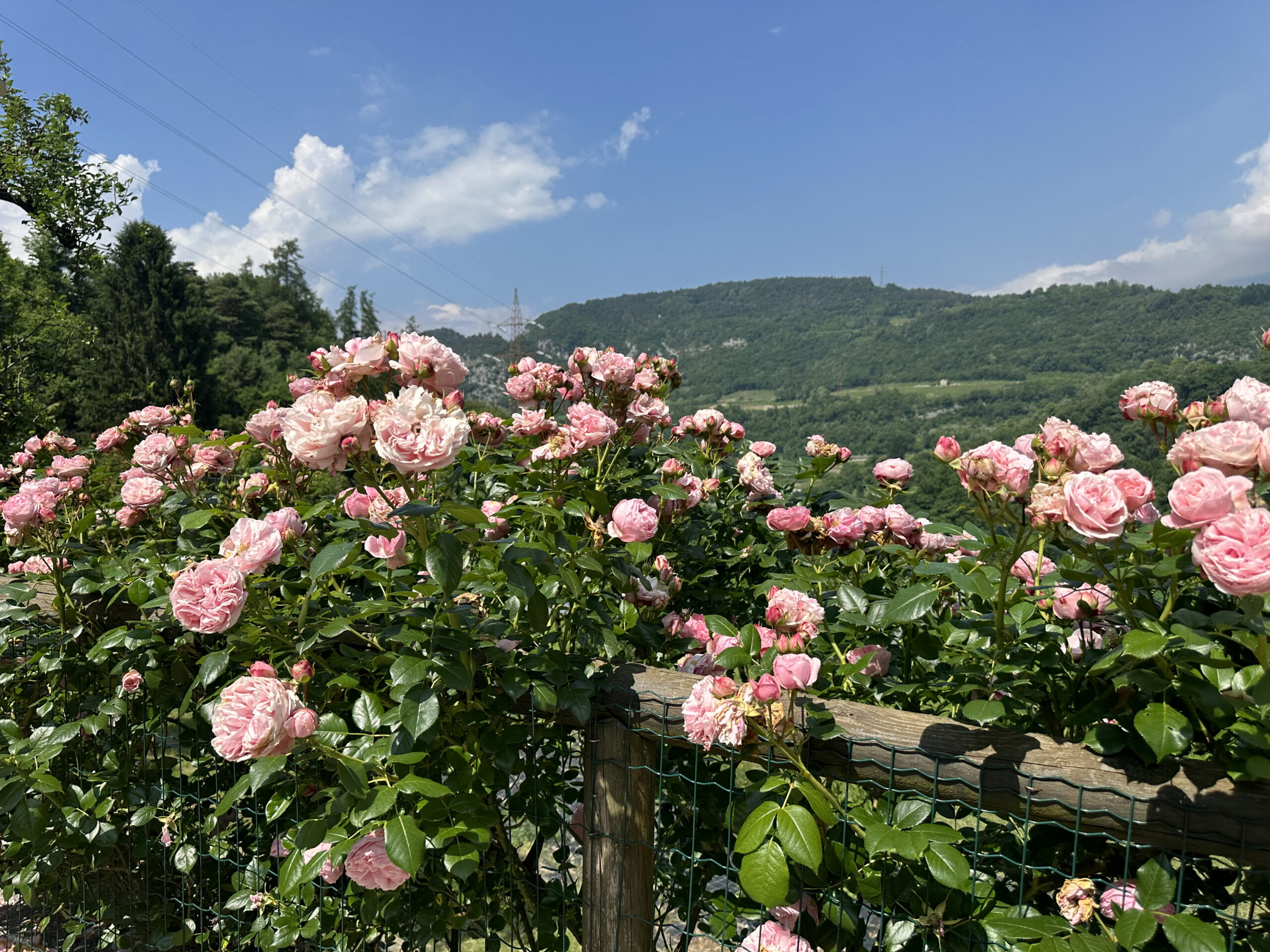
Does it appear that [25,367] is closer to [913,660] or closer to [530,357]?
[530,357]

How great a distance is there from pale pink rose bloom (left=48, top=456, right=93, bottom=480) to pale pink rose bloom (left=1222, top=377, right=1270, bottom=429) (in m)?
2.64

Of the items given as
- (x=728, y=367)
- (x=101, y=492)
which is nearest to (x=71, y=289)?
(x=101, y=492)

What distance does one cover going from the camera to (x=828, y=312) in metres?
124

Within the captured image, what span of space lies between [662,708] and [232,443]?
1.29 meters

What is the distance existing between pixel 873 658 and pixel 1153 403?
0.61 meters

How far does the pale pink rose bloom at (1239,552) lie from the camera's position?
→ 27.1 inches

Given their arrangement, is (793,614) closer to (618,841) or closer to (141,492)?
(618,841)

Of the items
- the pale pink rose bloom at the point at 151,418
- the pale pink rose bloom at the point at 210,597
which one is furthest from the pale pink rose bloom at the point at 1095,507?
the pale pink rose bloom at the point at 151,418

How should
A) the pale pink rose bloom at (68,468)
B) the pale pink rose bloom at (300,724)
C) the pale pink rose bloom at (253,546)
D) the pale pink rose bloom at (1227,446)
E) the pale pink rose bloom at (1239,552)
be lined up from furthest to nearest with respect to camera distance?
the pale pink rose bloom at (68,468) → the pale pink rose bloom at (253,546) → the pale pink rose bloom at (300,724) → the pale pink rose bloom at (1227,446) → the pale pink rose bloom at (1239,552)

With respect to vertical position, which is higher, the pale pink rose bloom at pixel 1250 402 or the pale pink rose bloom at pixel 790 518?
the pale pink rose bloom at pixel 1250 402

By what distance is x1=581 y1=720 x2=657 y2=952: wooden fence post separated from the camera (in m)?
1.34

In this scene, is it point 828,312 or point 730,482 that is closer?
point 730,482

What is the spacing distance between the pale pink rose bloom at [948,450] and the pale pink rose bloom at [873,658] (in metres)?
0.37

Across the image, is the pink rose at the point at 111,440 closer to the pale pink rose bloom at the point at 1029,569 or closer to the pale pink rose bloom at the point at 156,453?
the pale pink rose bloom at the point at 156,453
